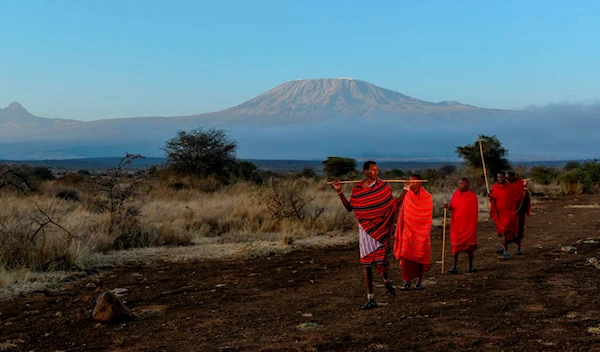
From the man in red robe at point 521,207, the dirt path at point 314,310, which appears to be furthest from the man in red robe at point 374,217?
the man in red robe at point 521,207

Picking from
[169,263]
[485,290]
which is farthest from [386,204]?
[169,263]

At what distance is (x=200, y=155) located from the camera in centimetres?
2917

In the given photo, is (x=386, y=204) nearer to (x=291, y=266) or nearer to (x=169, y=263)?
(x=291, y=266)

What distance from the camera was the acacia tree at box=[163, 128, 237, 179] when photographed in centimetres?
2894

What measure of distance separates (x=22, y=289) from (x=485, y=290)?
6.45m

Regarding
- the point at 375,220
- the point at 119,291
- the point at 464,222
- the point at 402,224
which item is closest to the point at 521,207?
the point at 464,222

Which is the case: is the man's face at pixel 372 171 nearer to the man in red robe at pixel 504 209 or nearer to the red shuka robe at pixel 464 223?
the red shuka robe at pixel 464 223

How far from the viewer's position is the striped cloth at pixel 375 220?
24.5 feet

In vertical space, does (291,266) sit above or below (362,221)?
below

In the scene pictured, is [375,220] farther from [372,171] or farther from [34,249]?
[34,249]

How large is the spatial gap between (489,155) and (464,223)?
27183 mm

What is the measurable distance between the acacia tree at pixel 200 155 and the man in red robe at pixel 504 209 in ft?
61.0

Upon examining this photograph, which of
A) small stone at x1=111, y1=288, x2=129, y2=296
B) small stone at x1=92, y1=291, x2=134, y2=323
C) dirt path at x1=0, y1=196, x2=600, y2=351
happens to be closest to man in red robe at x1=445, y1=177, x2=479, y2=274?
dirt path at x1=0, y1=196, x2=600, y2=351

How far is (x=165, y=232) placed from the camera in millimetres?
13508
